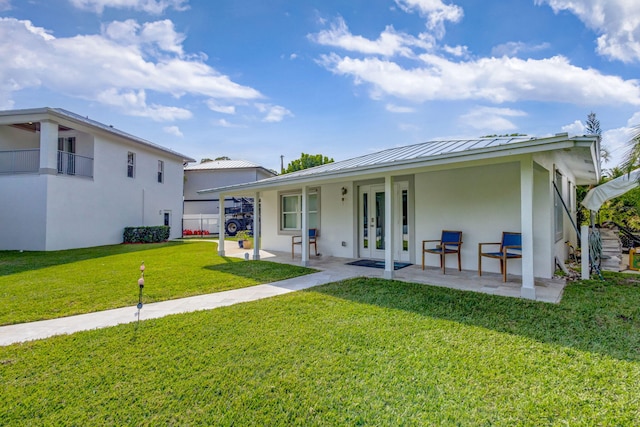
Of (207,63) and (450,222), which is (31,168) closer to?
(207,63)

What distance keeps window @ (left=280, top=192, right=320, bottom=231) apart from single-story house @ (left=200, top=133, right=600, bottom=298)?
0.24ft

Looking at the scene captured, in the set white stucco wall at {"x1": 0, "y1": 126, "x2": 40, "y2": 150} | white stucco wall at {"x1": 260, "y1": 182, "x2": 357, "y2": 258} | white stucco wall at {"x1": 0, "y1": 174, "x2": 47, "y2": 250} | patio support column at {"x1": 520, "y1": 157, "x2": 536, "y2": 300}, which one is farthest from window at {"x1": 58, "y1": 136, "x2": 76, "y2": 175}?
patio support column at {"x1": 520, "y1": 157, "x2": 536, "y2": 300}

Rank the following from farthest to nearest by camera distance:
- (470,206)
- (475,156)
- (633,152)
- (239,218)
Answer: (239,218) < (470,206) < (475,156) < (633,152)

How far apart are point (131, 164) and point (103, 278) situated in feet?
A: 35.8

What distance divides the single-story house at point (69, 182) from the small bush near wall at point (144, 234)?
346 millimetres

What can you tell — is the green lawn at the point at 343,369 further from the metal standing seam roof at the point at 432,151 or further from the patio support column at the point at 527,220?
the metal standing seam roof at the point at 432,151

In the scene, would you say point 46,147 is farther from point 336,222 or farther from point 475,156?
point 475,156

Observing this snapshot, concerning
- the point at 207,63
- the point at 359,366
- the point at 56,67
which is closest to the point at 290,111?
the point at 207,63

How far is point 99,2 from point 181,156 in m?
10.9

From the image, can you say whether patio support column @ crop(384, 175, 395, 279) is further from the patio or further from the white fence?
the white fence

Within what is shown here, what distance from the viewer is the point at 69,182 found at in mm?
12375

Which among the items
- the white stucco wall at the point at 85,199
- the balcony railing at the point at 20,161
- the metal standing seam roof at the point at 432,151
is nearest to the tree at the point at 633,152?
the metal standing seam roof at the point at 432,151

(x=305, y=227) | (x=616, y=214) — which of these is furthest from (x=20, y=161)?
(x=616, y=214)

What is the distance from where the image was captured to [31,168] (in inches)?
503
